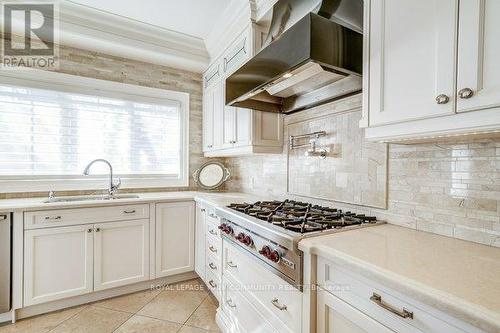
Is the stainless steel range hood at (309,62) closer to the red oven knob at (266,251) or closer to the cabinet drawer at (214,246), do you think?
the red oven knob at (266,251)

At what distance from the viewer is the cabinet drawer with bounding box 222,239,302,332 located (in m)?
1.15

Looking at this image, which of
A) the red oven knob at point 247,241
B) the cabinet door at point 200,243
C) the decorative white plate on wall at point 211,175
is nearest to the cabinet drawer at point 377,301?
the red oven knob at point 247,241

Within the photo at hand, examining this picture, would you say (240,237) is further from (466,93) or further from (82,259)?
(82,259)

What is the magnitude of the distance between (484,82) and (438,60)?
17 cm

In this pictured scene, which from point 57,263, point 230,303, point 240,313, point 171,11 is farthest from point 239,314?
point 171,11

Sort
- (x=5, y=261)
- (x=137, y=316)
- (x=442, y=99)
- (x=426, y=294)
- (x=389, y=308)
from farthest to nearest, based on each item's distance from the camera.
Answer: (x=137, y=316)
(x=5, y=261)
(x=442, y=99)
(x=389, y=308)
(x=426, y=294)

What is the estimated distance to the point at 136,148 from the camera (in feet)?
9.55

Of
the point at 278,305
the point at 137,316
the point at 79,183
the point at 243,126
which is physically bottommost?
the point at 137,316

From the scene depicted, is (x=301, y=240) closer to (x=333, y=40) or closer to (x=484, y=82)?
(x=484, y=82)

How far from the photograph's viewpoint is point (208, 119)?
300cm

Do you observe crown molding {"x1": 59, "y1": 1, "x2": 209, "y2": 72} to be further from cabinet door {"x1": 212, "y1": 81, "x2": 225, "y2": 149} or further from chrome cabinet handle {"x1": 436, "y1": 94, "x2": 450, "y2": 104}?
chrome cabinet handle {"x1": 436, "y1": 94, "x2": 450, "y2": 104}

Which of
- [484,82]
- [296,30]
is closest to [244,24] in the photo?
[296,30]

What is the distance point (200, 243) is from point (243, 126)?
1252mm

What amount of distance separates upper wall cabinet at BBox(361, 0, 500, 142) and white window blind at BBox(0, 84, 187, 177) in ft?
8.14
